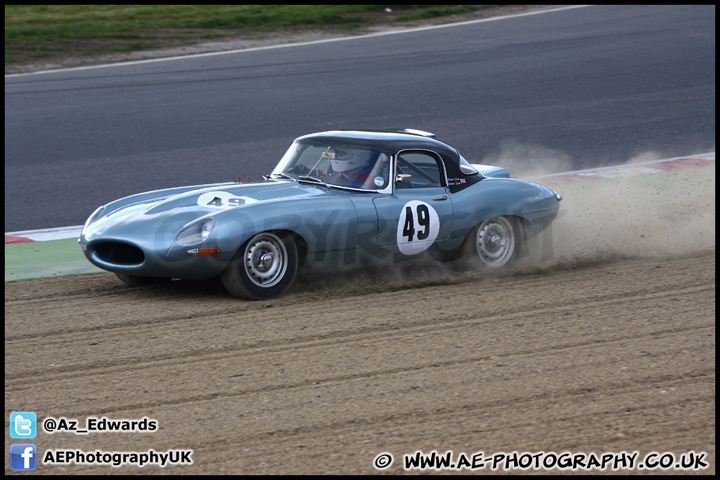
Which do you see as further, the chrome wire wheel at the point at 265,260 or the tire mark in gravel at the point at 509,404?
the chrome wire wheel at the point at 265,260

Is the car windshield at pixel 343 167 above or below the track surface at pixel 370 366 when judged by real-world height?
above

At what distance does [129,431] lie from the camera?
4496mm

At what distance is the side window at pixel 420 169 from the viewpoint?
7.67m

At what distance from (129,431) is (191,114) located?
10.7m

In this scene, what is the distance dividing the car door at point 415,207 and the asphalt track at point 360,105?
3863 millimetres

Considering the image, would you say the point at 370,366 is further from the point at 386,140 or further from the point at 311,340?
the point at 386,140

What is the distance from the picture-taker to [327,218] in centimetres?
703

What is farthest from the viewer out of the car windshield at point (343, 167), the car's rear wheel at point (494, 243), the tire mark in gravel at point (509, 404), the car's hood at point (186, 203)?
the car's rear wheel at point (494, 243)

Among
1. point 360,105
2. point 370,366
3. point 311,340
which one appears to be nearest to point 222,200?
point 311,340

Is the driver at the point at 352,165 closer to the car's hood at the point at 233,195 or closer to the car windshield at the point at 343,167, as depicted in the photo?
the car windshield at the point at 343,167

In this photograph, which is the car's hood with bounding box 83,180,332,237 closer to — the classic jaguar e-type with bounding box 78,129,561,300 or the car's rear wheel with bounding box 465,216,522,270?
the classic jaguar e-type with bounding box 78,129,561,300

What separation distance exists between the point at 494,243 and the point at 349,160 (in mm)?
1439

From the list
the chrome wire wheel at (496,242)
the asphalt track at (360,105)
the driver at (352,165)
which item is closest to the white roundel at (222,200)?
the driver at (352,165)

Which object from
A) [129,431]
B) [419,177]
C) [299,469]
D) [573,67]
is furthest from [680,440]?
[573,67]
